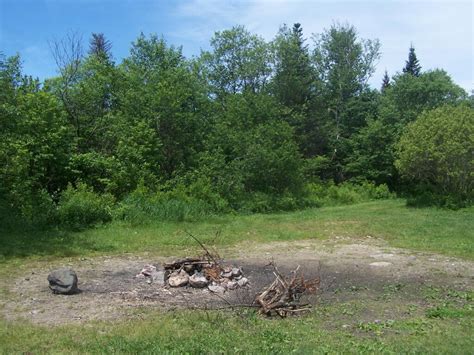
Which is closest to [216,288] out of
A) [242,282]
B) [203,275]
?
[242,282]

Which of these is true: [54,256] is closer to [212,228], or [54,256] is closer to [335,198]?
[212,228]

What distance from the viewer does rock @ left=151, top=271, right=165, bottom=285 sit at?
8.61 m

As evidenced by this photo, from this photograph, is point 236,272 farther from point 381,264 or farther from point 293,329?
point 381,264

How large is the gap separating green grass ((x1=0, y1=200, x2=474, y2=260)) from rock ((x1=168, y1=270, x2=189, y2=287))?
8.60 ft

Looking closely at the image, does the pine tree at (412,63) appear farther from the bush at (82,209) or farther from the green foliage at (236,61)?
the bush at (82,209)

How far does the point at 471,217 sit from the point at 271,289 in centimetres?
1298

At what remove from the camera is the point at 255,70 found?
1512 inches

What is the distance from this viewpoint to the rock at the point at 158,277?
8609mm

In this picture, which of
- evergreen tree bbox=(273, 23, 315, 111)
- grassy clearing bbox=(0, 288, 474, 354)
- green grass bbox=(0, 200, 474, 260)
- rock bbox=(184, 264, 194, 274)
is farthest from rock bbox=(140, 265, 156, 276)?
evergreen tree bbox=(273, 23, 315, 111)

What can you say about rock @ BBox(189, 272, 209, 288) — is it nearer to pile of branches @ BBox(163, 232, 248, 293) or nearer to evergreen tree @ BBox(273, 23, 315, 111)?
pile of branches @ BBox(163, 232, 248, 293)

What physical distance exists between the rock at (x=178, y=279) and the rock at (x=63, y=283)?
5.33 ft

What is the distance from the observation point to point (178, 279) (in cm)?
854

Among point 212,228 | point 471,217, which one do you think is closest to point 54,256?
point 212,228

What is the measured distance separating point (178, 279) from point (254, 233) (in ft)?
19.1
